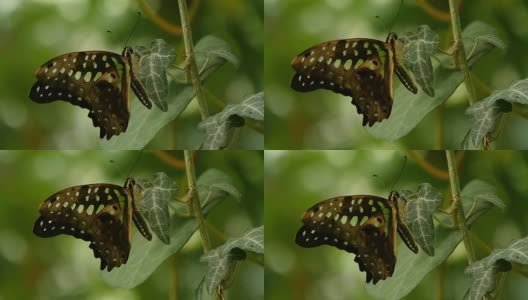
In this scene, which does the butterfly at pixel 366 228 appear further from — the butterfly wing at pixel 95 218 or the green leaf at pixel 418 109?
A: the butterfly wing at pixel 95 218

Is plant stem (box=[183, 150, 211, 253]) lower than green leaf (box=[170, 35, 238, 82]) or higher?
lower

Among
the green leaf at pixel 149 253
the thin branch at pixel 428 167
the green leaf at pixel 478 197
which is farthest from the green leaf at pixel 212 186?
the green leaf at pixel 478 197

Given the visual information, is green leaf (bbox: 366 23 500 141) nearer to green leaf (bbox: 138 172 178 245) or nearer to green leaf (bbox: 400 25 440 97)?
green leaf (bbox: 400 25 440 97)

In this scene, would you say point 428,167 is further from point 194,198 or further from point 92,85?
point 92,85

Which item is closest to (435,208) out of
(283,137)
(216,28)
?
(283,137)

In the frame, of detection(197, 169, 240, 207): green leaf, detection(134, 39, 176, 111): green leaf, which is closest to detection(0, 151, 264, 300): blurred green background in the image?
detection(197, 169, 240, 207): green leaf

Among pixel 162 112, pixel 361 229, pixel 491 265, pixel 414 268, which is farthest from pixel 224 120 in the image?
pixel 491 265

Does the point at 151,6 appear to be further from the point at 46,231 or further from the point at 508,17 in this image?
the point at 508,17
